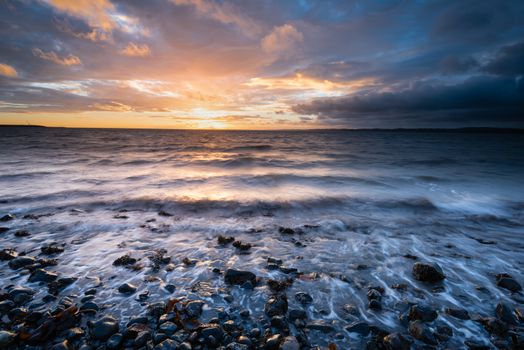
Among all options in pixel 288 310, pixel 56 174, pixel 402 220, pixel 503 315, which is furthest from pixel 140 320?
pixel 56 174

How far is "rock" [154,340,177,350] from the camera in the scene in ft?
10.4

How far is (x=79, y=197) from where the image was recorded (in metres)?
10.8

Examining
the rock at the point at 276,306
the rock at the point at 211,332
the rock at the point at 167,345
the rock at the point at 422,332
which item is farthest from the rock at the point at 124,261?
the rock at the point at 422,332

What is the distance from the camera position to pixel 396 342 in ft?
10.6

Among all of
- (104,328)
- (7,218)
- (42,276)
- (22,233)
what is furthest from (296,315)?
(7,218)

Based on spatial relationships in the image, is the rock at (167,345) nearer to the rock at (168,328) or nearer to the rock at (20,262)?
the rock at (168,328)

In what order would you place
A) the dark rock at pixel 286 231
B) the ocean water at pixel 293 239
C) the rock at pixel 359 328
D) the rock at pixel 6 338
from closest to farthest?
the rock at pixel 6 338 → the rock at pixel 359 328 → the ocean water at pixel 293 239 → the dark rock at pixel 286 231

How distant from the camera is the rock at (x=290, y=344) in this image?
3.18 meters

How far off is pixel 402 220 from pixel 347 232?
259 cm

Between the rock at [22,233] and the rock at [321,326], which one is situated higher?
the rock at [22,233]

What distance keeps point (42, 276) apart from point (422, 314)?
21.2ft

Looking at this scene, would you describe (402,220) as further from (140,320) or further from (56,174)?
(56,174)

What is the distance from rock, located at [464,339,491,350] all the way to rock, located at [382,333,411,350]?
805mm

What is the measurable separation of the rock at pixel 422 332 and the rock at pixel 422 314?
6.5 inches
